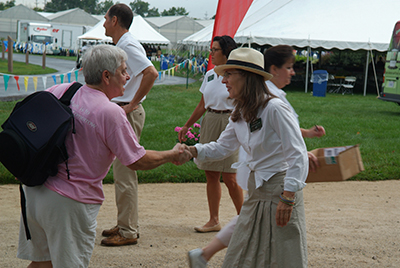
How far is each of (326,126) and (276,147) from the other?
9.65m

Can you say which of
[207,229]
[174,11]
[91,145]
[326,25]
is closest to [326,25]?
[326,25]

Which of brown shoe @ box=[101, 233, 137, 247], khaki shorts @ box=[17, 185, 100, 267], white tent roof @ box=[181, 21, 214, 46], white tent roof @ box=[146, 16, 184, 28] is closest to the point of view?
khaki shorts @ box=[17, 185, 100, 267]

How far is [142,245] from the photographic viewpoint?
4465 millimetres

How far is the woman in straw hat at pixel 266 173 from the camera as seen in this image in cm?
278

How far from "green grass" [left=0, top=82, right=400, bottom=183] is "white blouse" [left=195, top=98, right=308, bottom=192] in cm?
439

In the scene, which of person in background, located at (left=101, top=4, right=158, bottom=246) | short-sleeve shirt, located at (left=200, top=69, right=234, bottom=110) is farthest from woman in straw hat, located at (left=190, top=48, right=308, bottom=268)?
short-sleeve shirt, located at (left=200, top=69, right=234, bottom=110)

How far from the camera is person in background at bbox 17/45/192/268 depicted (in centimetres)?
262

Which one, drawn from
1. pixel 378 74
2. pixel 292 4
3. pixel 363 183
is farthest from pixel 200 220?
pixel 378 74

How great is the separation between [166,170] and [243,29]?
14747 millimetres

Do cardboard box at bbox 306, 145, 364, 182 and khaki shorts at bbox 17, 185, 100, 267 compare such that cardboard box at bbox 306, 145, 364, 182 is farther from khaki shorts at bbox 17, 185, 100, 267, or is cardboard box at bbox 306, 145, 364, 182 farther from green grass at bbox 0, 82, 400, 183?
green grass at bbox 0, 82, 400, 183

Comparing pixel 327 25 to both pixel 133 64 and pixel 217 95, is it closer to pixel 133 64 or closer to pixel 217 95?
pixel 217 95

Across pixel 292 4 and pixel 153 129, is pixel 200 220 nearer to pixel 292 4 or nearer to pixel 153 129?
pixel 153 129

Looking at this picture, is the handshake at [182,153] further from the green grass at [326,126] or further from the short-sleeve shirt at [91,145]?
the green grass at [326,126]

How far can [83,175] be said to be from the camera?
2666mm
